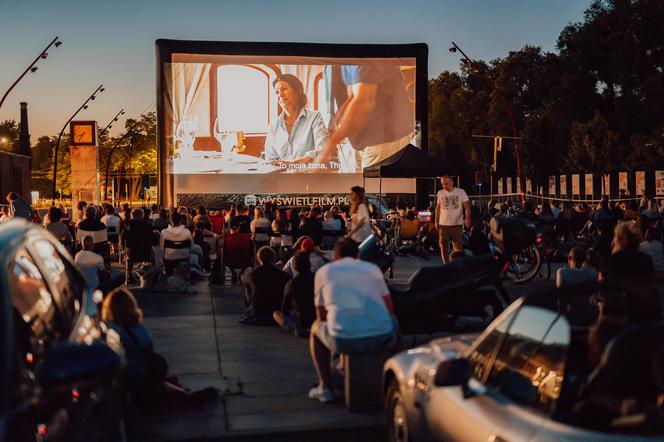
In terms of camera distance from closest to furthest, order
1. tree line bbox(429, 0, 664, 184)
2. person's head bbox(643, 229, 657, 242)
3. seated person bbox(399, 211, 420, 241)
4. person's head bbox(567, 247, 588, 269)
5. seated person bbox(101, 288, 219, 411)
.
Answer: seated person bbox(101, 288, 219, 411) → person's head bbox(567, 247, 588, 269) → person's head bbox(643, 229, 657, 242) → seated person bbox(399, 211, 420, 241) → tree line bbox(429, 0, 664, 184)

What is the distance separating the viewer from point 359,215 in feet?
49.2

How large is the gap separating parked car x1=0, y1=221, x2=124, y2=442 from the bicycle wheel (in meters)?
11.5

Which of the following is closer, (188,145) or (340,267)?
(340,267)

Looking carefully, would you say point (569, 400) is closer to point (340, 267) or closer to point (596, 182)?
point (340, 267)

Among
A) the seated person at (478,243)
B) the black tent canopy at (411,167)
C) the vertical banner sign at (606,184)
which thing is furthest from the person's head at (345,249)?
the vertical banner sign at (606,184)

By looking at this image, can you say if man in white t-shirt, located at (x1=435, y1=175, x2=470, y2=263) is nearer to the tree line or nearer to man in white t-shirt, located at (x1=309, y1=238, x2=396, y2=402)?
man in white t-shirt, located at (x1=309, y1=238, x2=396, y2=402)

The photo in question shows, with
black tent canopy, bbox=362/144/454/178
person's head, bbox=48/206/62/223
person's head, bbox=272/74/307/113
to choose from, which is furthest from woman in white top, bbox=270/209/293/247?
person's head, bbox=272/74/307/113

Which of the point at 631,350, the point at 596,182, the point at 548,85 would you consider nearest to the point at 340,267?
the point at 631,350

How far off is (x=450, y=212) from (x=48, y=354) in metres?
12.6

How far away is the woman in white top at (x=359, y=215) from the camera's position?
14914 mm

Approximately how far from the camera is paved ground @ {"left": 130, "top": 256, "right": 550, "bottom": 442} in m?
6.59

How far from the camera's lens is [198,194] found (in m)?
33.7

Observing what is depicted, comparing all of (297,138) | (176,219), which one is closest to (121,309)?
(176,219)

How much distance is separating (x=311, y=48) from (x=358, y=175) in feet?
15.6
